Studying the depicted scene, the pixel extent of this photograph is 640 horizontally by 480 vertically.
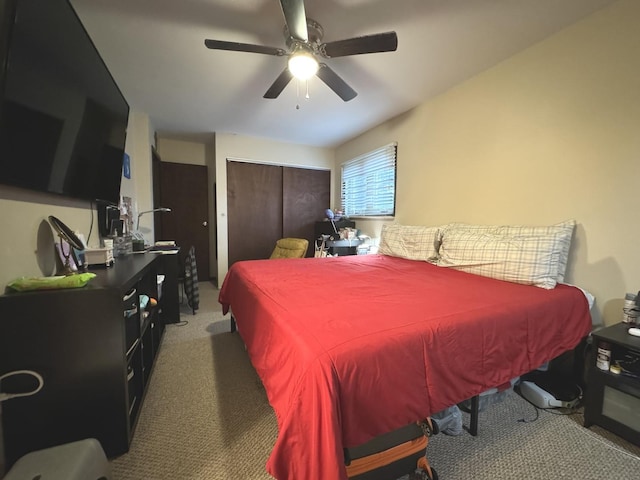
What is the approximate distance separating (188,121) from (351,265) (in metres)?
3.04

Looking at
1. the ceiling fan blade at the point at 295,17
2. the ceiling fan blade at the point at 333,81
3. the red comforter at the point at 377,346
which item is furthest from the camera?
the ceiling fan blade at the point at 333,81

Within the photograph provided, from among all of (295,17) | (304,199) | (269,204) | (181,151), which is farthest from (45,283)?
(181,151)

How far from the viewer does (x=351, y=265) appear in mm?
2416

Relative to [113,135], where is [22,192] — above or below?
below

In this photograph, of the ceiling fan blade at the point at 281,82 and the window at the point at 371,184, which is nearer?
the ceiling fan blade at the point at 281,82

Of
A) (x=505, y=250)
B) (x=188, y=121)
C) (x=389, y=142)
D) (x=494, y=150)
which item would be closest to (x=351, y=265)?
(x=505, y=250)

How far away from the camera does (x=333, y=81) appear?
82.0 inches

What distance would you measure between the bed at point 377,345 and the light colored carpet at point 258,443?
14.6 inches

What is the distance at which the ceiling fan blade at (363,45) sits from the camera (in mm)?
1562

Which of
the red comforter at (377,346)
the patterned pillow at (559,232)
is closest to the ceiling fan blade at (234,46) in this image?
the red comforter at (377,346)

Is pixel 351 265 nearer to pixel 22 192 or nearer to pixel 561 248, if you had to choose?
pixel 561 248

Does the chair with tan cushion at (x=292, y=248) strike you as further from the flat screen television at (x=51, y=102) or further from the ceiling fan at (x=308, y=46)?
the flat screen television at (x=51, y=102)

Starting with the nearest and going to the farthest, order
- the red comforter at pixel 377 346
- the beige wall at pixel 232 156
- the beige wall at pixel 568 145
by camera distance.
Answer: the red comforter at pixel 377 346
the beige wall at pixel 568 145
the beige wall at pixel 232 156

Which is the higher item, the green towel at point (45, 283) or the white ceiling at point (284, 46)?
Answer: the white ceiling at point (284, 46)
